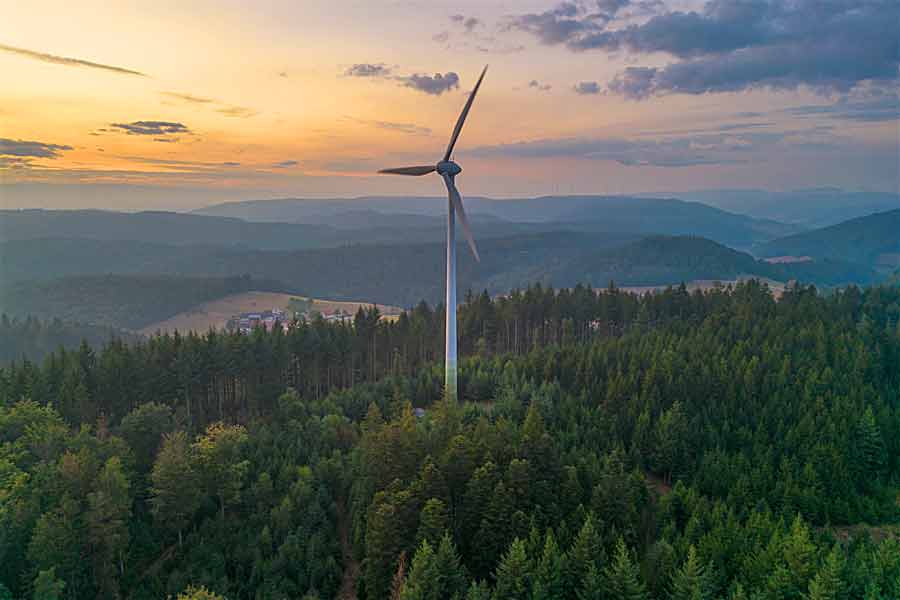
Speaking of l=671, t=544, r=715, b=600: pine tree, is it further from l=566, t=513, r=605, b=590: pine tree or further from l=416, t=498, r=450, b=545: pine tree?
l=416, t=498, r=450, b=545: pine tree

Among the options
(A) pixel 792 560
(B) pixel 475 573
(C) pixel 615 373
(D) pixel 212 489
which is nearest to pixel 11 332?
(D) pixel 212 489

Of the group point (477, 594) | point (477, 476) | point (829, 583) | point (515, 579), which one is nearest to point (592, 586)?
point (515, 579)

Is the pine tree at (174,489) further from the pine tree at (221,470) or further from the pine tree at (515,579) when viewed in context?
the pine tree at (515,579)

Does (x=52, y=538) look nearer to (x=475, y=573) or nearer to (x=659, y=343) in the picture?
(x=475, y=573)

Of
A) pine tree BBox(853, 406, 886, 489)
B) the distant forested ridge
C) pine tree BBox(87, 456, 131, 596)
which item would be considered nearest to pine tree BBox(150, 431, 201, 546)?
pine tree BBox(87, 456, 131, 596)

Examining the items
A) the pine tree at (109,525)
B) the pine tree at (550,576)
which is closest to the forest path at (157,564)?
the pine tree at (109,525)
